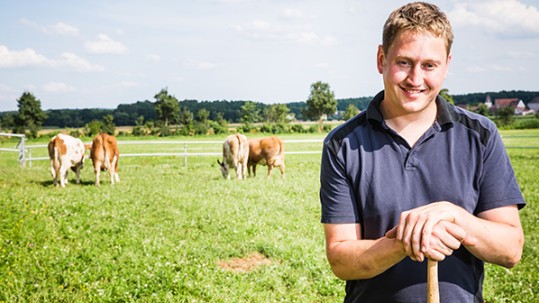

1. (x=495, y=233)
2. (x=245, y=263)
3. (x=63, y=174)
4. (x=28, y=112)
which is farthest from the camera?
(x=28, y=112)

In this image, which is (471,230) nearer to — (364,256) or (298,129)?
(364,256)

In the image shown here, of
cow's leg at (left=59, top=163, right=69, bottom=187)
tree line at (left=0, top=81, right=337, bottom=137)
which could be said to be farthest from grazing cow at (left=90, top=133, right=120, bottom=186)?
tree line at (left=0, top=81, right=337, bottom=137)

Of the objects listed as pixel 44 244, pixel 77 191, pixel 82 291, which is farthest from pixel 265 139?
pixel 82 291

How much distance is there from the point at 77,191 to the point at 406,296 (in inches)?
545

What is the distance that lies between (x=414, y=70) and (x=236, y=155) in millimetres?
17425

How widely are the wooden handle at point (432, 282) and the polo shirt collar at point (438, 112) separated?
61 centimetres

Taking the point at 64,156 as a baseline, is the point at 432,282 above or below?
above

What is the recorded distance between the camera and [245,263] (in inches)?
289

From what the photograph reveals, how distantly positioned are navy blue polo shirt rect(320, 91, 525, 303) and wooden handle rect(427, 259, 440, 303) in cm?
15

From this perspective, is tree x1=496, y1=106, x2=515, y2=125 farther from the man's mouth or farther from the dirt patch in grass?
the man's mouth

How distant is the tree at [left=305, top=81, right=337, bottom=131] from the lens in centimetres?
10731

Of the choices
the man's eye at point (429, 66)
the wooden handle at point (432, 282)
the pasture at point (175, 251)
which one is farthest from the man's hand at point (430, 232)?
the pasture at point (175, 251)

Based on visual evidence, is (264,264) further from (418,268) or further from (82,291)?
(418,268)

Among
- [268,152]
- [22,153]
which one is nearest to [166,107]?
[22,153]
